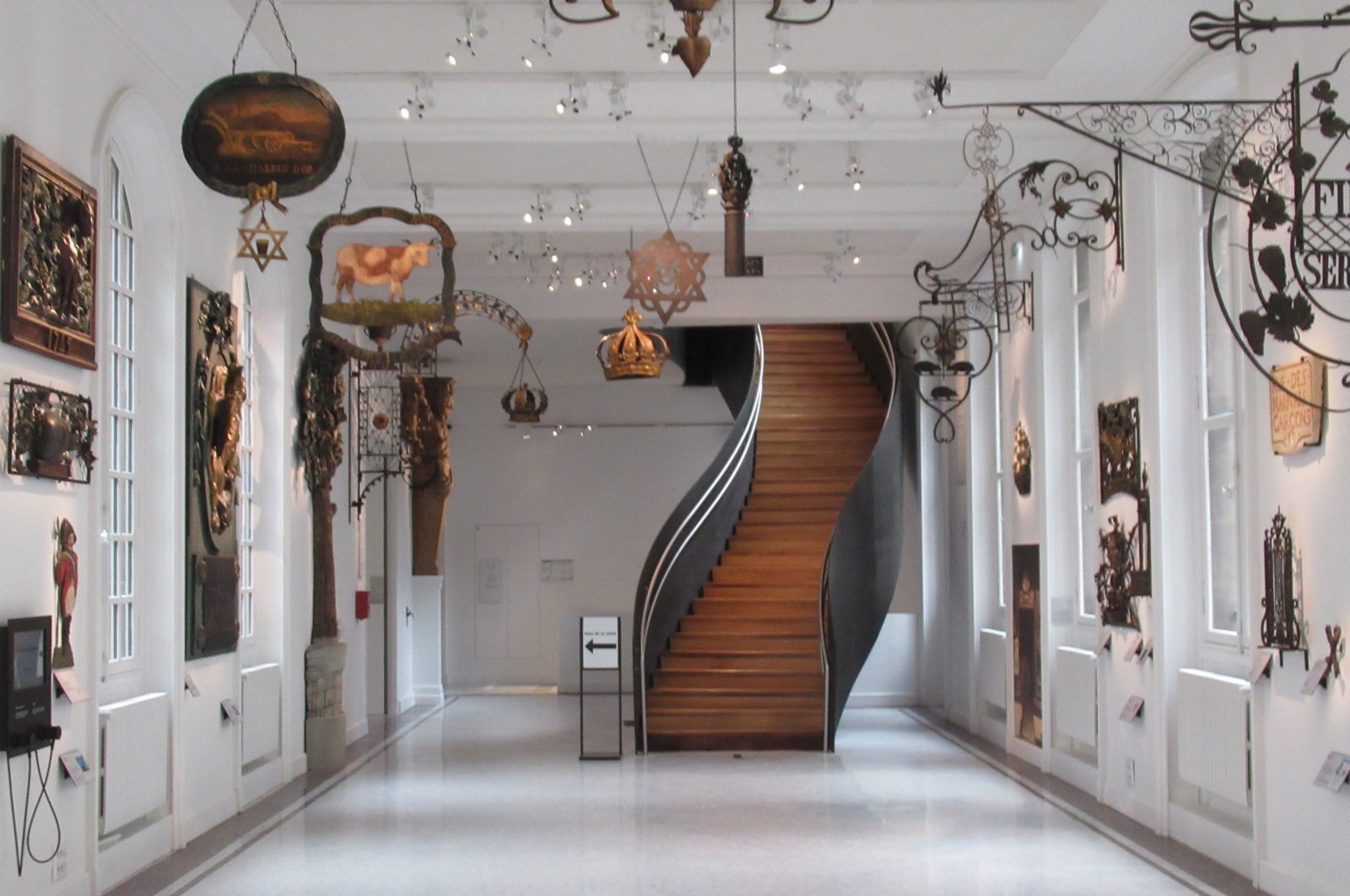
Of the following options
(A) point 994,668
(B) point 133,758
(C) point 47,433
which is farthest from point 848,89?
(A) point 994,668

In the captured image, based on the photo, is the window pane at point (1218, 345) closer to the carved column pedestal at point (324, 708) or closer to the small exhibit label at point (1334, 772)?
the small exhibit label at point (1334, 772)

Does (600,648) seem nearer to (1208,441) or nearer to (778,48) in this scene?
(1208,441)

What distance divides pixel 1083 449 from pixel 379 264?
5.10 meters

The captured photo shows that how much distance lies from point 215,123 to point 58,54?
1369mm

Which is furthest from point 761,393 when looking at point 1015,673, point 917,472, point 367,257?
point 367,257

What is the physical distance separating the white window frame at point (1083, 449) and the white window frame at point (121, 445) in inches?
244

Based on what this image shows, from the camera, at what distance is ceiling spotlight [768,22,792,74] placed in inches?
262

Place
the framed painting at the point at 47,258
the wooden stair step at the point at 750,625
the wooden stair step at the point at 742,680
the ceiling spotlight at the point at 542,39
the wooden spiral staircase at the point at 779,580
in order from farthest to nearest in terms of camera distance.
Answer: the wooden stair step at the point at 750,625 → the wooden stair step at the point at 742,680 → the wooden spiral staircase at the point at 779,580 → the ceiling spotlight at the point at 542,39 → the framed painting at the point at 47,258

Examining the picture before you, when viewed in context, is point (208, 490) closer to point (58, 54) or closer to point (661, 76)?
point (58, 54)

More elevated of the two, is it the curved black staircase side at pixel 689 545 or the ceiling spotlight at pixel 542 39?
the ceiling spotlight at pixel 542 39

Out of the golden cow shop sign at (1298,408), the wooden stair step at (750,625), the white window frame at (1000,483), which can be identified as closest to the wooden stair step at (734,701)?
the wooden stair step at (750,625)

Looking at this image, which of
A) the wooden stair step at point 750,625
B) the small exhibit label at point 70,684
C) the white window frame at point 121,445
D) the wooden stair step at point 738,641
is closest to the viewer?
the small exhibit label at point 70,684

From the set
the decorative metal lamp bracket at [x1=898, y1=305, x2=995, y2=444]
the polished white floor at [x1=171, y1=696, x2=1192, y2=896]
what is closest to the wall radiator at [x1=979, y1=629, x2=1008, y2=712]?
the polished white floor at [x1=171, y1=696, x2=1192, y2=896]

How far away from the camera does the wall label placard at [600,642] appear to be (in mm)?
12016
